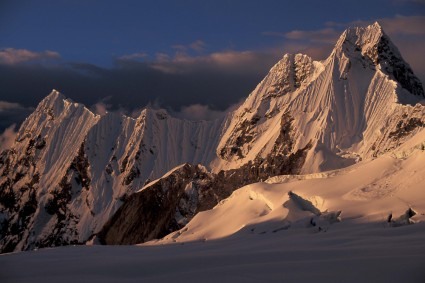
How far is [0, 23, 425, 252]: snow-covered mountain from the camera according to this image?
11569 cm

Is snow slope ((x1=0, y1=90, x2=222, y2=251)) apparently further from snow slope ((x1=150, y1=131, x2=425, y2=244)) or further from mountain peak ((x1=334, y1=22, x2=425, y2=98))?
snow slope ((x1=150, y1=131, x2=425, y2=244))

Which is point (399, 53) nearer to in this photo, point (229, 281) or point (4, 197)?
point (4, 197)

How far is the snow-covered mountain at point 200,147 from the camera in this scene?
380ft

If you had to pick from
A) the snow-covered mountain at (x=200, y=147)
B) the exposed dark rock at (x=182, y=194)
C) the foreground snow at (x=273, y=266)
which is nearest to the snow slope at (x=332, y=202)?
the foreground snow at (x=273, y=266)

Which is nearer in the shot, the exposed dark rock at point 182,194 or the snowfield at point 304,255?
the snowfield at point 304,255

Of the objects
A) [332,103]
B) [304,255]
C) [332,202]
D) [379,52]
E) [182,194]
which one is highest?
[379,52]

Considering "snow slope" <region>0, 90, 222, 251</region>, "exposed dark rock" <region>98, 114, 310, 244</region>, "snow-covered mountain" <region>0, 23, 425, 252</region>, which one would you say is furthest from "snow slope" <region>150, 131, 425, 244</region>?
"snow slope" <region>0, 90, 222, 251</region>

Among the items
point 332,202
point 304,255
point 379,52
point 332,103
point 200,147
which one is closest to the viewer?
point 304,255

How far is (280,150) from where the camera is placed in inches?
4993

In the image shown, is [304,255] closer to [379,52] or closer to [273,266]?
[273,266]

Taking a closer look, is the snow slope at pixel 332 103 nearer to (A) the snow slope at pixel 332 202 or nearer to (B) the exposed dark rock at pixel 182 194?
(B) the exposed dark rock at pixel 182 194

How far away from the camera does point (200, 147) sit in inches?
6708

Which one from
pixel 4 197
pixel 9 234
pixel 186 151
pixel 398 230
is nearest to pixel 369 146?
pixel 186 151

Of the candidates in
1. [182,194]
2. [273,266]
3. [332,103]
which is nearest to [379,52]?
[332,103]
